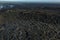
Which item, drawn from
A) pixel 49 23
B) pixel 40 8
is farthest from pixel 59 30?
pixel 40 8

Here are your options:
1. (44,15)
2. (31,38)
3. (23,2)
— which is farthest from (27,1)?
(31,38)

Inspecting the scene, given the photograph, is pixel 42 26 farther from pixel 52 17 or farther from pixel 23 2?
pixel 23 2

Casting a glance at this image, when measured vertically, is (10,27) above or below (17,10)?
below

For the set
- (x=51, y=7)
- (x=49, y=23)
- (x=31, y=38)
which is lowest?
(x=31, y=38)

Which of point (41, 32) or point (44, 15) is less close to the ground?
point (44, 15)

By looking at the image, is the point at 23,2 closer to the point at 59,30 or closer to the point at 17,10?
the point at 17,10
